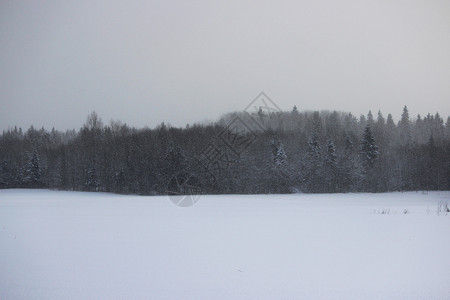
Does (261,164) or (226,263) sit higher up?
(261,164)

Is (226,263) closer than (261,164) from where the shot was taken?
Yes

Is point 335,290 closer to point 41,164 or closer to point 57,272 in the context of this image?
point 57,272

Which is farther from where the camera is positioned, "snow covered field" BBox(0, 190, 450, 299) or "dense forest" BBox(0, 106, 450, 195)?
"dense forest" BBox(0, 106, 450, 195)

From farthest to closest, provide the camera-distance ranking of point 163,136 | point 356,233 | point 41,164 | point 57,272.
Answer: point 41,164 → point 163,136 → point 356,233 → point 57,272

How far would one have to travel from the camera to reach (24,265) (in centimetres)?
779

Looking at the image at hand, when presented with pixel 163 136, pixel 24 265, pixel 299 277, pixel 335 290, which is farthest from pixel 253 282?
pixel 163 136

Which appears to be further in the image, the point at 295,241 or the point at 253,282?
the point at 295,241

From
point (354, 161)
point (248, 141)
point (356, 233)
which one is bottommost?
point (356, 233)

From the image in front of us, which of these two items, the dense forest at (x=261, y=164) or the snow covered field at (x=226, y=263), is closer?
the snow covered field at (x=226, y=263)

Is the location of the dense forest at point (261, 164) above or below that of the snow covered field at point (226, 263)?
above

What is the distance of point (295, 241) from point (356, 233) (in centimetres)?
290

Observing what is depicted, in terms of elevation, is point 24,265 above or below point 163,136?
below

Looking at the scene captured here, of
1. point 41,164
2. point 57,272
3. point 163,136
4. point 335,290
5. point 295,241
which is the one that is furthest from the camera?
point 41,164

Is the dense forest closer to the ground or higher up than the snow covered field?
higher up
